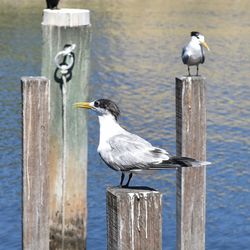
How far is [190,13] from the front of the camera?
45.8 m

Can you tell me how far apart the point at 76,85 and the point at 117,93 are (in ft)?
49.8

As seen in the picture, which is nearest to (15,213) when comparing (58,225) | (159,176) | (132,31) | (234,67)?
(159,176)

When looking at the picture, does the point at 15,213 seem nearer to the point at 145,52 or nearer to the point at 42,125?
the point at 42,125

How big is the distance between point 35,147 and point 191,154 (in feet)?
4.92

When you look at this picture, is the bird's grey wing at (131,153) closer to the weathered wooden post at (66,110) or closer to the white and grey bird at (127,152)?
the white and grey bird at (127,152)

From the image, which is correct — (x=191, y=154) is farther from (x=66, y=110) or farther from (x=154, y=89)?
(x=154, y=89)

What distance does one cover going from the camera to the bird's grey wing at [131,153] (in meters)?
6.95

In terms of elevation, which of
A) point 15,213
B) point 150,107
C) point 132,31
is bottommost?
point 15,213

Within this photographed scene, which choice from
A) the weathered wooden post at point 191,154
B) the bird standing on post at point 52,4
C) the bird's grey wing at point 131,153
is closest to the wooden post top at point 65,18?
the weathered wooden post at point 191,154

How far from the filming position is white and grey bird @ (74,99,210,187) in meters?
6.88

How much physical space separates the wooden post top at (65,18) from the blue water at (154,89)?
425 cm

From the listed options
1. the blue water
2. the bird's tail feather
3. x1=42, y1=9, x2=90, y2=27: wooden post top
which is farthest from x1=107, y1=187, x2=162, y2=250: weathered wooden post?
the blue water

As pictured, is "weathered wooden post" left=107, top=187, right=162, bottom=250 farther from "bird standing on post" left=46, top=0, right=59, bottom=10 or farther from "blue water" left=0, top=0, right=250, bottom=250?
"blue water" left=0, top=0, right=250, bottom=250

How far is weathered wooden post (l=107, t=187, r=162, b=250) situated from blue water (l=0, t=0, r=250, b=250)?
23.9ft
